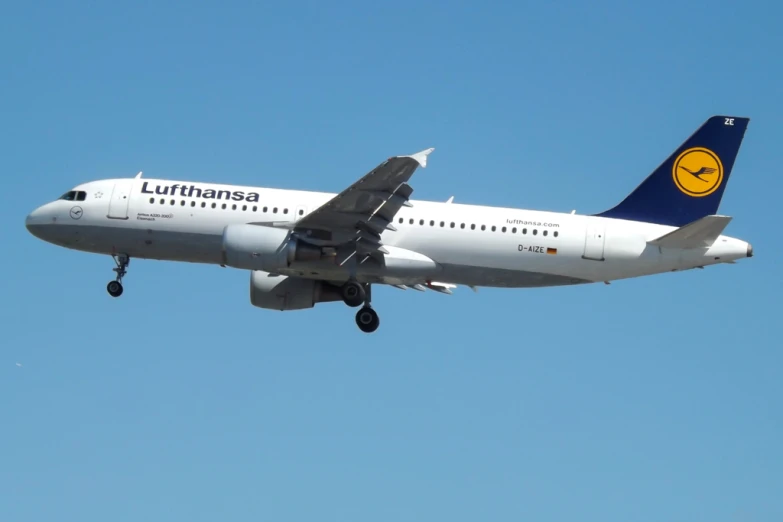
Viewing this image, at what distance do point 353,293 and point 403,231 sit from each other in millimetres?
3286

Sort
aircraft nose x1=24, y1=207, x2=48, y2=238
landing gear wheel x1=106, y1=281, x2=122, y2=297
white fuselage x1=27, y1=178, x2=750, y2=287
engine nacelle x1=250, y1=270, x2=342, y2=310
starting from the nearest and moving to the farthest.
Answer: white fuselage x1=27, y1=178, x2=750, y2=287 → landing gear wheel x1=106, y1=281, x2=122, y2=297 → aircraft nose x1=24, y1=207, x2=48, y2=238 → engine nacelle x1=250, y1=270, x2=342, y2=310

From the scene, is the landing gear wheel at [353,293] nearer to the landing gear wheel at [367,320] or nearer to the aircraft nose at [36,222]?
the landing gear wheel at [367,320]

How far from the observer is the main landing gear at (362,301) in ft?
142

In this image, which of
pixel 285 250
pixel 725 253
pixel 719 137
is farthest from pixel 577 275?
pixel 285 250

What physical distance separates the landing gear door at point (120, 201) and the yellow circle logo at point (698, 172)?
816 inches

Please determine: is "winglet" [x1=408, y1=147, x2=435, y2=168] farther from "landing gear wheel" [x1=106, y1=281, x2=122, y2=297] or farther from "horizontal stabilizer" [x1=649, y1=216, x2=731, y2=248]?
"landing gear wheel" [x1=106, y1=281, x2=122, y2=297]

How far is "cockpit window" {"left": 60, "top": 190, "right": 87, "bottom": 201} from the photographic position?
4431 cm

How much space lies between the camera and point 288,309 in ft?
150

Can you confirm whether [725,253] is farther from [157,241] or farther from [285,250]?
[157,241]

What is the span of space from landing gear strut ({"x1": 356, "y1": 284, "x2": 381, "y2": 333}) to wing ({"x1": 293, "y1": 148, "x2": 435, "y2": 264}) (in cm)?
329

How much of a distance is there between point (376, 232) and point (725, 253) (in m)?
12.4

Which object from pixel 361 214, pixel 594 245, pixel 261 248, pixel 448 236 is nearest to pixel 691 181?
pixel 594 245

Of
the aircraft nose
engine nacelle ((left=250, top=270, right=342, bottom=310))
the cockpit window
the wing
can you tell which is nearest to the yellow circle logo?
the wing

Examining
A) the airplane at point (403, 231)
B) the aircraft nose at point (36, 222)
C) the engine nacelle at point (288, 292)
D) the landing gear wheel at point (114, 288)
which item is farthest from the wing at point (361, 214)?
the aircraft nose at point (36, 222)
